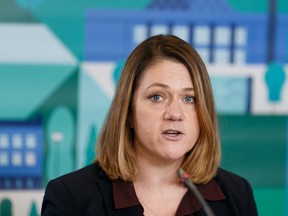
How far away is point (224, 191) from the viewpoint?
1.61m

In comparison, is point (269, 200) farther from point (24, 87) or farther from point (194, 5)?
point (24, 87)

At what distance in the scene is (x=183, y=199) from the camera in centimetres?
154

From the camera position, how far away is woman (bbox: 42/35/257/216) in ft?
4.75

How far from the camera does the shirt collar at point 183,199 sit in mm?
1489

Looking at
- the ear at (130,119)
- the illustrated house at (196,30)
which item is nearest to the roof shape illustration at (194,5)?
the illustrated house at (196,30)

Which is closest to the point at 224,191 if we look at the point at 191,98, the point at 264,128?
the point at 191,98

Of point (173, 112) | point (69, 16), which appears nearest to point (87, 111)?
point (69, 16)

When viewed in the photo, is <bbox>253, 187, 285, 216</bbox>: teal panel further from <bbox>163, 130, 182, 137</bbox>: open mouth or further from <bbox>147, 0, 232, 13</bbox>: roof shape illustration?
<bbox>163, 130, 182, 137</bbox>: open mouth

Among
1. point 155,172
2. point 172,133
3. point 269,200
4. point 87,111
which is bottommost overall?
point 269,200

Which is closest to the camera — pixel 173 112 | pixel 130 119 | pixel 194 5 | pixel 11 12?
pixel 173 112

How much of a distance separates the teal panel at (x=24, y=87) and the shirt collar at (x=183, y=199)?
67cm

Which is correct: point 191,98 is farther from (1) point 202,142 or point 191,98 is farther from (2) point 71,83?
(2) point 71,83

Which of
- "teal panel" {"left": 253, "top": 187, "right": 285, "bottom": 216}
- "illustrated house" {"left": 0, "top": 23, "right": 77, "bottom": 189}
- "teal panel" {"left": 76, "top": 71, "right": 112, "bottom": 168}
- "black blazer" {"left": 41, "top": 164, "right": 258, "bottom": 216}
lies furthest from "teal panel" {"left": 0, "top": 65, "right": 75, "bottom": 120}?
"teal panel" {"left": 253, "top": 187, "right": 285, "bottom": 216}

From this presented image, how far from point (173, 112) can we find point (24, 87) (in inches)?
33.4
